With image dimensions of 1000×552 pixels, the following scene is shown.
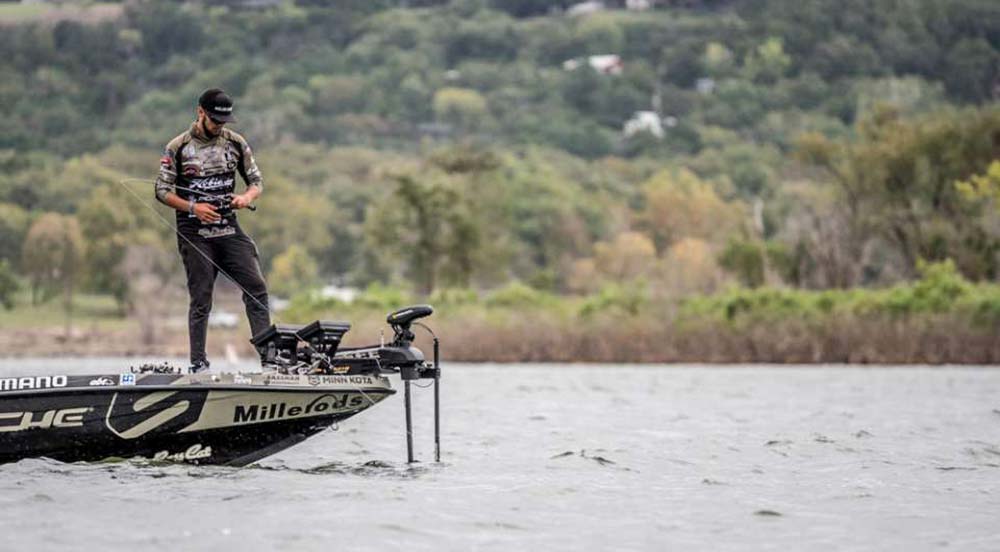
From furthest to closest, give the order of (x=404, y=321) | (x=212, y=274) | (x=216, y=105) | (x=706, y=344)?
(x=706, y=344), (x=212, y=274), (x=404, y=321), (x=216, y=105)

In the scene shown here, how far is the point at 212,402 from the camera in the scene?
14.5 meters

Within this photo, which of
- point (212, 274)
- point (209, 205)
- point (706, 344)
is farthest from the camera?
point (706, 344)

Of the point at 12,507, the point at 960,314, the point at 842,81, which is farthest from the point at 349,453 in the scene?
the point at 842,81

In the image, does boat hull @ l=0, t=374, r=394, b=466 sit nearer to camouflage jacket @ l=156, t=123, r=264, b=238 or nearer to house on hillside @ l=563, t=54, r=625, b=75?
camouflage jacket @ l=156, t=123, r=264, b=238

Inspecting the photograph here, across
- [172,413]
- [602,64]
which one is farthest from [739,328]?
[602,64]

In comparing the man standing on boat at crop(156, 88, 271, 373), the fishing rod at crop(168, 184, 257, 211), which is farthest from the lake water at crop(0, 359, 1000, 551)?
the fishing rod at crop(168, 184, 257, 211)

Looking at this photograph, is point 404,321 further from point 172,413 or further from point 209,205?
point 172,413

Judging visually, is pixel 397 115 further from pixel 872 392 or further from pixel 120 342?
pixel 872 392

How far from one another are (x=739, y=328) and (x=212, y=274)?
2895 cm

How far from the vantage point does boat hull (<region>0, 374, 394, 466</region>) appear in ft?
46.7

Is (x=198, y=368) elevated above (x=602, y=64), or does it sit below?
below

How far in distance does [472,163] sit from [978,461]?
60258 millimetres

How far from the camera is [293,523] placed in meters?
12.3

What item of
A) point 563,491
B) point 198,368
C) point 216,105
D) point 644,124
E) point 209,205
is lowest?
point 563,491
